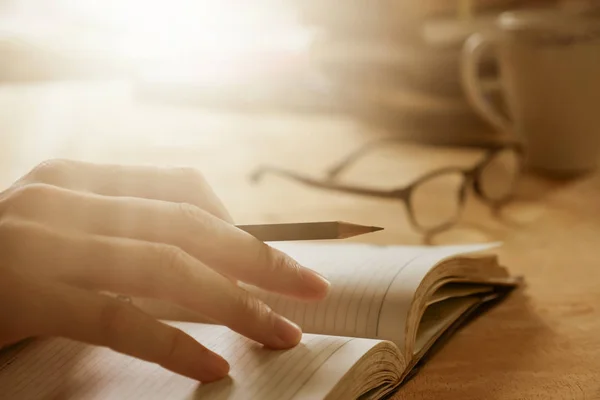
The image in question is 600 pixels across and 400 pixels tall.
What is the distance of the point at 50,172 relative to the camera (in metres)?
0.50

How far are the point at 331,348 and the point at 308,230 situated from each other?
68 mm

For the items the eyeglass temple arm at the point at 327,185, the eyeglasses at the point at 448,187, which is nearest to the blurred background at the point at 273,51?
the eyeglasses at the point at 448,187

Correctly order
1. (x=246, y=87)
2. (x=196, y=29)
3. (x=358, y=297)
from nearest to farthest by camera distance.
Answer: (x=358, y=297) → (x=246, y=87) → (x=196, y=29)

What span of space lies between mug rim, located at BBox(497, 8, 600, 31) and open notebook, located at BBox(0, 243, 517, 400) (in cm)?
56

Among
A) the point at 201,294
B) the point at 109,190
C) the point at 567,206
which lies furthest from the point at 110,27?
the point at 201,294

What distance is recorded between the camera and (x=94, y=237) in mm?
411

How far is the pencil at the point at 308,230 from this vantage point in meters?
0.42

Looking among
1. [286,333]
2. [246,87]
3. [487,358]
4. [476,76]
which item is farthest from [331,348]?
[246,87]

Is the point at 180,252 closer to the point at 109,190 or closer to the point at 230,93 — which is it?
the point at 109,190

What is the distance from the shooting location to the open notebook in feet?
1.29

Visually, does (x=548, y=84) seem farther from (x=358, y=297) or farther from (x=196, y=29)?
(x=196, y=29)

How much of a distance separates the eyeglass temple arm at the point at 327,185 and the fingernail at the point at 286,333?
1.58 feet

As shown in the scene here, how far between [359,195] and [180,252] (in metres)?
0.56

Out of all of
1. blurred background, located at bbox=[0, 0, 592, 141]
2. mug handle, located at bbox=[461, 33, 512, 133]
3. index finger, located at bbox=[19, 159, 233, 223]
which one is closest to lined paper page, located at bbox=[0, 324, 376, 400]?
index finger, located at bbox=[19, 159, 233, 223]
